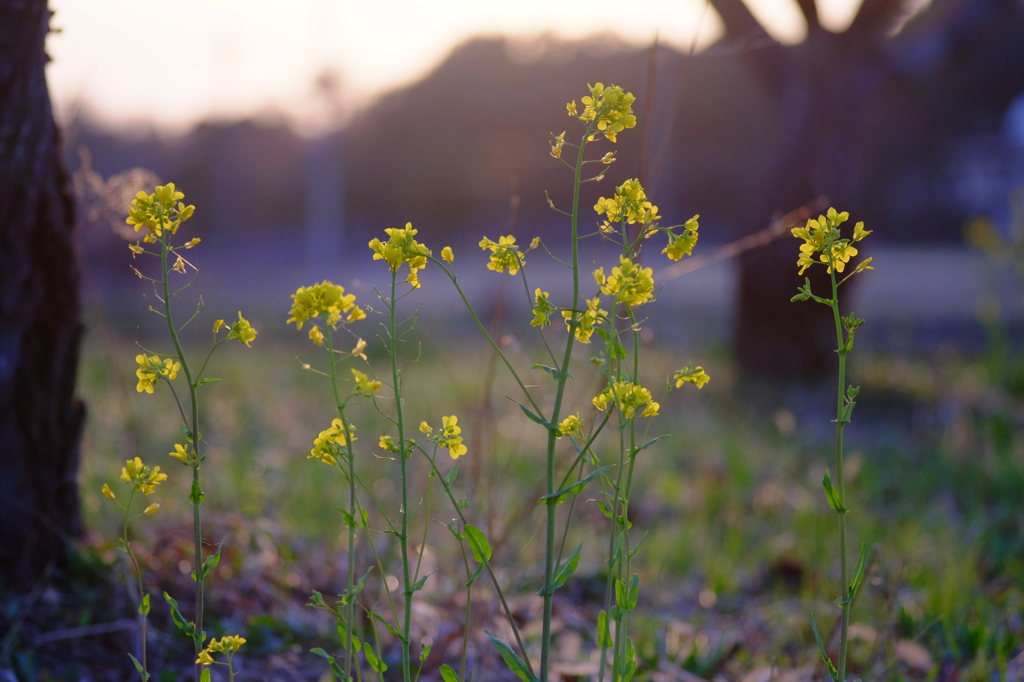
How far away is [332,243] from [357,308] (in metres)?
22.5

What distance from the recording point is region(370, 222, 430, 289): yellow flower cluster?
3.21 ft

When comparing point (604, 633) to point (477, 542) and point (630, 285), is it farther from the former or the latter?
point (630, 285)

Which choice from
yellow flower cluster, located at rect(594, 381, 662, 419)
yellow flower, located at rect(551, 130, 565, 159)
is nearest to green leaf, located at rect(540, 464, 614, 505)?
yellow flower cluster, located at rect(594, 381, 662, 419)

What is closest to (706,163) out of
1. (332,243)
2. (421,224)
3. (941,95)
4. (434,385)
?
(941,95)

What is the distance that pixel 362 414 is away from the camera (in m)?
4.23

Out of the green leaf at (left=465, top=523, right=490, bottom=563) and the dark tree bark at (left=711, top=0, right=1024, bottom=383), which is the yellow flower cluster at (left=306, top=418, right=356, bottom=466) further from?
the dark tree bark at (left=711, top=0, right=1024, bottom=383)

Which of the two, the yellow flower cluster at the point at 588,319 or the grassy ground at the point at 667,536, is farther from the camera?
the grassy ground at the point at 667,536

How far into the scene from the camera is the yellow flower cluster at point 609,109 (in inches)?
40.6

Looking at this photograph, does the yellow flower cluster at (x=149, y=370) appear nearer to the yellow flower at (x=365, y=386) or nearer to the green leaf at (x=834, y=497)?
the yellow flower at (x=365, y=386)

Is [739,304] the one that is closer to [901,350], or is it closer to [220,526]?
[901,350]

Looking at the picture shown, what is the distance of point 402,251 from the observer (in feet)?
3.27

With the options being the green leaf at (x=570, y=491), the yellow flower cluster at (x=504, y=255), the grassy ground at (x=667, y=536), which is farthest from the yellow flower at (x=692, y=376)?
the grassy ground at (x=667, y=536)

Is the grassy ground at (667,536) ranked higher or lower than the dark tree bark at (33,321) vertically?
lower

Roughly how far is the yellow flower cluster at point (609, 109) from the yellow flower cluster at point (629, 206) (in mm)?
82
